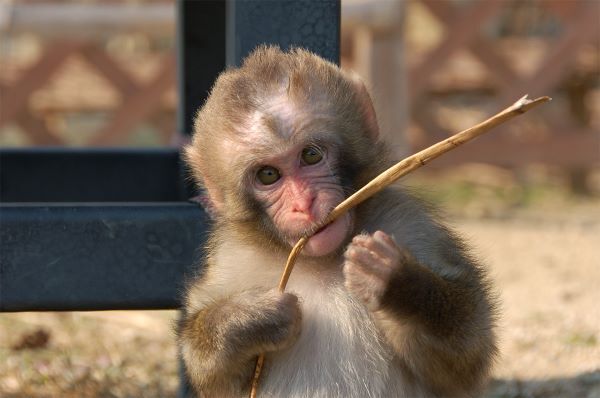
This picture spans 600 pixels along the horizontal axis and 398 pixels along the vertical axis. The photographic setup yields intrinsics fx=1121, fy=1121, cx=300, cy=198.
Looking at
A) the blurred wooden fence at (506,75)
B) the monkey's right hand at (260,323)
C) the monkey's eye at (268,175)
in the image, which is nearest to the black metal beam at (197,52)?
the monkey's eye at (268,175)

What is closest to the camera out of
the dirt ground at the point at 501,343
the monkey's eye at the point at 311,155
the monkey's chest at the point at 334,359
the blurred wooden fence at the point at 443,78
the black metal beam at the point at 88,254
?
the monkey's eye at the point at 311,155

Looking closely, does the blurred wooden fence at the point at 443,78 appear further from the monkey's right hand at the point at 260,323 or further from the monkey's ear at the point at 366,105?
the monkey's right hand at the point at 260,323

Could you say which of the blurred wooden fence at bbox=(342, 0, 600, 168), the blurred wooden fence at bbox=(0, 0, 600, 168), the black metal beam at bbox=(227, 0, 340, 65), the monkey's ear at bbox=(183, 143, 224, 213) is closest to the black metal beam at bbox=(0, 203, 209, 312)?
the monkey's ear at bbox=(183, 143, 224, 213)

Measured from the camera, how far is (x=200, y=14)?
17.2ft

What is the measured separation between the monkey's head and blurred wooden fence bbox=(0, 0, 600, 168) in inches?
230

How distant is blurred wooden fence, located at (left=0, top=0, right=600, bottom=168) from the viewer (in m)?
9.91

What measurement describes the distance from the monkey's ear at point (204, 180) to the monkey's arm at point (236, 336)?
0.36 m

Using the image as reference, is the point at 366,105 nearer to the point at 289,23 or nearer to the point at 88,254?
the point at 289,23

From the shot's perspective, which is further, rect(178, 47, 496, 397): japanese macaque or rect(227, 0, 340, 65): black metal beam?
rect(227, 0, 340, 65): black metal beam

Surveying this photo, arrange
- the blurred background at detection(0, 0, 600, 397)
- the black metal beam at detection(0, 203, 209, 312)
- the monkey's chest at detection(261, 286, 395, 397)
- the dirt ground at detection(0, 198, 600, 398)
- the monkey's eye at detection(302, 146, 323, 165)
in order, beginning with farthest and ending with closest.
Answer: the blurred background at detection(0, 0, 600, 397) → the dirt ground at detection(0, 198, 600, 398) → the black metal beam at detection(0, 203, 209, 312) → the monkey's chest at detection(261, 286, 395, 397) → the monkey's eye at detection(302, 146, 323, 165)

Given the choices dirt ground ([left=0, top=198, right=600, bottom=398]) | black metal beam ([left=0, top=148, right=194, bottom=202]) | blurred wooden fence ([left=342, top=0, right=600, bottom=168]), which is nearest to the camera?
dirt ground ([left=0, top=198, right=600, bottom=398])

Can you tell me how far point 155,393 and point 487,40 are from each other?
22.9 feet

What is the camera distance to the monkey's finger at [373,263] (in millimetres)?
2893

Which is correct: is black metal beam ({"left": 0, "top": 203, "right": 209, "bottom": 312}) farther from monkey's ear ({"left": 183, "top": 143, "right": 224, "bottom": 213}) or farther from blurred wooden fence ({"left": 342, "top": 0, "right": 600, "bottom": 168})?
blurred wooden fence ({"left": 342, "top": 0, "right": 600, "bottom": 168})
